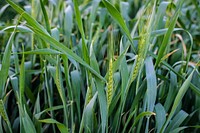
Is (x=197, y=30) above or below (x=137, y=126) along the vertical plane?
above

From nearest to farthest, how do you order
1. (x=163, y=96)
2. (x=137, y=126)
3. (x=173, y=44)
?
(x=137, y=126) < (x=163, y=96) < (x=173, y=44)

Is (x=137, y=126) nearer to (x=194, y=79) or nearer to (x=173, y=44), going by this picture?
(x=194, y=79)

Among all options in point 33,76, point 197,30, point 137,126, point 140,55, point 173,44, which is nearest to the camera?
point 140,55

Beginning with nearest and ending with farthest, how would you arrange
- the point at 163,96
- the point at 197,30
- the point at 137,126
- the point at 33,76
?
1. the point at 137,126
2. the point at 163,96
3. the point at 33,76
4. the point at 197,30

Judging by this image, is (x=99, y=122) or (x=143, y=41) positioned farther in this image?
(x=99, y=122)

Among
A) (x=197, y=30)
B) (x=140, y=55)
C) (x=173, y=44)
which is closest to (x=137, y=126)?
(x=140, y=55)

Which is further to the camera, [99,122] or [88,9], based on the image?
[88,9]

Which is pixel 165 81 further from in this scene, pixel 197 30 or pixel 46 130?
pixel 197 30

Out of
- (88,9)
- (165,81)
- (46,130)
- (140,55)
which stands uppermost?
(88,9)

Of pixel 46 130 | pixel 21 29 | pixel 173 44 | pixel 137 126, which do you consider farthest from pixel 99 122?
pixel 173 44
